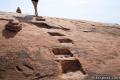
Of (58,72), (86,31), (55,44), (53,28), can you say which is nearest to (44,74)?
(58,72)

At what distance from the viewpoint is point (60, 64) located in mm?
9648

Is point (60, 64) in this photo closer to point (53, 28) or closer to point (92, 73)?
point (92, 73)

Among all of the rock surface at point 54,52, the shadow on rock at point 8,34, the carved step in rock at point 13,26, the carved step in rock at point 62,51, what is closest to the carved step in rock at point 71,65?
the rock surface at point 54,52

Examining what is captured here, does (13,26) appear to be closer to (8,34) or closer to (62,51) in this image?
(8,34)

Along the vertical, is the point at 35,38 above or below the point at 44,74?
above

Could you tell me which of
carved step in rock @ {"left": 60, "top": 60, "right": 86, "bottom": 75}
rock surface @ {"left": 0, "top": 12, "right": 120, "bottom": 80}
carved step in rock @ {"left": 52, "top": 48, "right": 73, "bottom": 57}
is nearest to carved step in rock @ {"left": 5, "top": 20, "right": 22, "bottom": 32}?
rock surface @ {"left": 0, "top": 12, "right": 120, "bottom": 80}

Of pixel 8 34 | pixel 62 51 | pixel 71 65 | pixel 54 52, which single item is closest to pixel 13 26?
pixel 8 34

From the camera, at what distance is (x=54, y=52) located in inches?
414

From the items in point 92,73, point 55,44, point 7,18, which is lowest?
point 92,73

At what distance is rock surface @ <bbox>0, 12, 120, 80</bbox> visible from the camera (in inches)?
350

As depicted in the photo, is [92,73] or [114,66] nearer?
[92,73]

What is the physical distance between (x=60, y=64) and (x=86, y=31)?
473 cm

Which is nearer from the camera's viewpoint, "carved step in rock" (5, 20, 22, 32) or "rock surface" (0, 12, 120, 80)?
"rock surface" (0, 12, 120, 80)

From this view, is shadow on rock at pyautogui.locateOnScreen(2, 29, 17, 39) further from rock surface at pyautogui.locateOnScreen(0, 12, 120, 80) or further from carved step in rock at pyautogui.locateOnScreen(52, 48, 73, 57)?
carved step in rock at pyautogui.locateOnScreen(52, 48, 73, 57)
